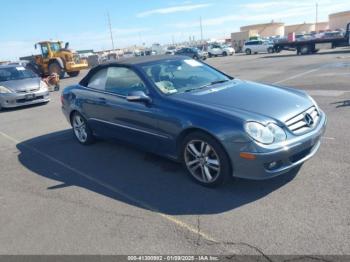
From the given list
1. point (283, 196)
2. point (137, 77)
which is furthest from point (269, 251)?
point (137, 77)

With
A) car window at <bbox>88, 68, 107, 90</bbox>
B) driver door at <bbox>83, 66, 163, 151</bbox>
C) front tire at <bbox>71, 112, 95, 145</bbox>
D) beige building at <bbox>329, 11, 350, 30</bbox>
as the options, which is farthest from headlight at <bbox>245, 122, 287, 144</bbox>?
beige building at <bbox>329, 11, 350, 30</bbox>

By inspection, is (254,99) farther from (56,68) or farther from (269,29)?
(269,29)

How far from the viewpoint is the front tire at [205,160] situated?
13.1 feet

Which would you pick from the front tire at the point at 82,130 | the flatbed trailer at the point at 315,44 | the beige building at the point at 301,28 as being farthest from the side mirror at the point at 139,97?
the beige building at the point at 301,28

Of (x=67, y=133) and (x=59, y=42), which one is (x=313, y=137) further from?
(x=59, y=42)

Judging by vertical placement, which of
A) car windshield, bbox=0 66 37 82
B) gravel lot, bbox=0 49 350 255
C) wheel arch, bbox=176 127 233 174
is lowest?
gravel lot, bbox=0 49 350 255

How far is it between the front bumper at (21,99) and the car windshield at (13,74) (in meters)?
1.21

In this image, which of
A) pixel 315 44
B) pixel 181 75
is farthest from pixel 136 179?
pixel 315 44

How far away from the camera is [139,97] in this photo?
4637mm

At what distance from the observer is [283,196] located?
12.8ft

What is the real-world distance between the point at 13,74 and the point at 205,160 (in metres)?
11.0

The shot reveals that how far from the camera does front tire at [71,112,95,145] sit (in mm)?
6363

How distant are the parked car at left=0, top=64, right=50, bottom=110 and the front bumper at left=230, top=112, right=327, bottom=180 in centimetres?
987

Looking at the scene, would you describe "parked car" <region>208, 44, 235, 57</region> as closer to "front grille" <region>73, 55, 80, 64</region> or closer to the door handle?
"front grille" <region>73, 55, 80, 64</region>
